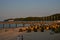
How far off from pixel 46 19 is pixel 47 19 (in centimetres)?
62

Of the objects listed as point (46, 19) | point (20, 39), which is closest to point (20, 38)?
point (20, 39)

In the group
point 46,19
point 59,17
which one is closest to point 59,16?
point 59,17

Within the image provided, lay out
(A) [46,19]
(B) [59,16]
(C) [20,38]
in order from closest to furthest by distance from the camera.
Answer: (C) [20,38] < (B) [59,16] < (A) [46,19]

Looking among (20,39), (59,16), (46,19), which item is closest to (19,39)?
(20,39)

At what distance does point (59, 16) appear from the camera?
115ft

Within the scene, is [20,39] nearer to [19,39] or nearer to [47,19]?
[19,39]

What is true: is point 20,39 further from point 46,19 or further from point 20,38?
point 46,19

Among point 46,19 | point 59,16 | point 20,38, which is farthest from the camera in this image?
point 46,19

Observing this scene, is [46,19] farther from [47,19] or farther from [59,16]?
[59,16]

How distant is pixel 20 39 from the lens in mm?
5430

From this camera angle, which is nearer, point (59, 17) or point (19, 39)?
point (19, 39)

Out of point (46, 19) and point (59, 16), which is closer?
point (59, 16)

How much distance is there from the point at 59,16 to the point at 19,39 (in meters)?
30.5

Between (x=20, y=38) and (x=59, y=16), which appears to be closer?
(x=20, y=38)
